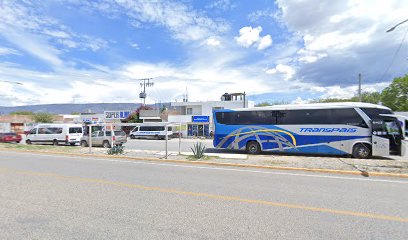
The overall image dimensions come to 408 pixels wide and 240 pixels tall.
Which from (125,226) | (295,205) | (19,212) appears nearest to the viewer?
(125,226)

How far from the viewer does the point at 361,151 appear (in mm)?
12633

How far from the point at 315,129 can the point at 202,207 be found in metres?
10.7

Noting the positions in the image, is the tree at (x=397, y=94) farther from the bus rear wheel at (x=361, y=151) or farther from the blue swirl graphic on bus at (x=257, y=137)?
the blue swirl graphic on bus at (x=257, y=137)

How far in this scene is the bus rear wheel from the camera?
1256 centimetres

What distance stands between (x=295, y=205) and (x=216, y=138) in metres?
10.9

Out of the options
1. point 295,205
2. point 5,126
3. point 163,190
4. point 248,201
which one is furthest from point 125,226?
point 5,126

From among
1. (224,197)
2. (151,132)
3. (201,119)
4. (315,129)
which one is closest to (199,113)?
(201,119)

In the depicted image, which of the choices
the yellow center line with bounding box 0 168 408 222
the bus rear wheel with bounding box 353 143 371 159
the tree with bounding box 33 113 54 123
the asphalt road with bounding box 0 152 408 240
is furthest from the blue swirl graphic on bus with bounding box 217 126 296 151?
the tree with bounding box 33 113 54 123

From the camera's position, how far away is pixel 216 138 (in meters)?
16.0

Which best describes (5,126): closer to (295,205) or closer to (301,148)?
(301,148)

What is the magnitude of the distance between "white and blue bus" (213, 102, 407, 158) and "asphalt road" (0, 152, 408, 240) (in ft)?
18.0

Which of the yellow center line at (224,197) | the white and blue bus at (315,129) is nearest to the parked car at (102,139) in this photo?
the white and blue bus at (315,129)

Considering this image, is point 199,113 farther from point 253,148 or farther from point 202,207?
point 202,207

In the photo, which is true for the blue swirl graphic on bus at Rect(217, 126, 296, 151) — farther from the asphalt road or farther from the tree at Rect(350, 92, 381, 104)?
the tree at Rect(350, 92, 381, 104)
